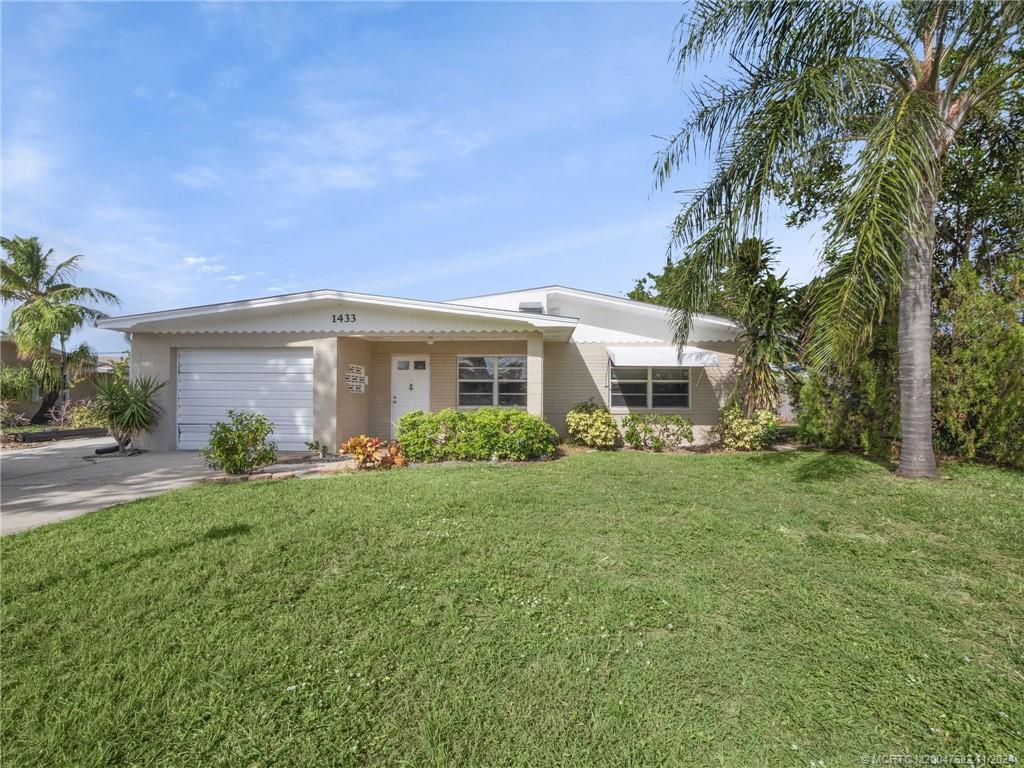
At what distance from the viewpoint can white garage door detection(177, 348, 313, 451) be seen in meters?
11.9

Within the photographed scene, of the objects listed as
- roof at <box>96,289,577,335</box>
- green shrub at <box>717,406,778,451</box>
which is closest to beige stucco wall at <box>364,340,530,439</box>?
roof at <box>96,289,577,335</box>

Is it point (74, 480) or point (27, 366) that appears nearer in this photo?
point (74, 480)

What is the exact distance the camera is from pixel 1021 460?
809 cm

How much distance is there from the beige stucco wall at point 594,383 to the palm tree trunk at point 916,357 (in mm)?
5563

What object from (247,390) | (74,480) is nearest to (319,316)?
(247,390)

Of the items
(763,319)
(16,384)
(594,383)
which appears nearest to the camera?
(763,319)

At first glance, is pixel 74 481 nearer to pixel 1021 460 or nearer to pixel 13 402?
pixel 13 402

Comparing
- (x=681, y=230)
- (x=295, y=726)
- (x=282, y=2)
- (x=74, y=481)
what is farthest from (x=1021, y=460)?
(x=74, y=481)

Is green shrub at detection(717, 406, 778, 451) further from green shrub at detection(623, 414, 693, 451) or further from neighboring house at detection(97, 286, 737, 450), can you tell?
neighboring house at detection(97, 286, 737, 450)

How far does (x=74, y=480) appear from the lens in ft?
26.7

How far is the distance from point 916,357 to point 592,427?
6586 mm

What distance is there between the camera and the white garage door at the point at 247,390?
1185 centimetres

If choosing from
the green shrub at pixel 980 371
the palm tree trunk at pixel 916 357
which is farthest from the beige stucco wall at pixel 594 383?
the palm tree trunk at pixel 916 357

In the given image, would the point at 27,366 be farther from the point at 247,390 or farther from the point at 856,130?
the point at 856,130
